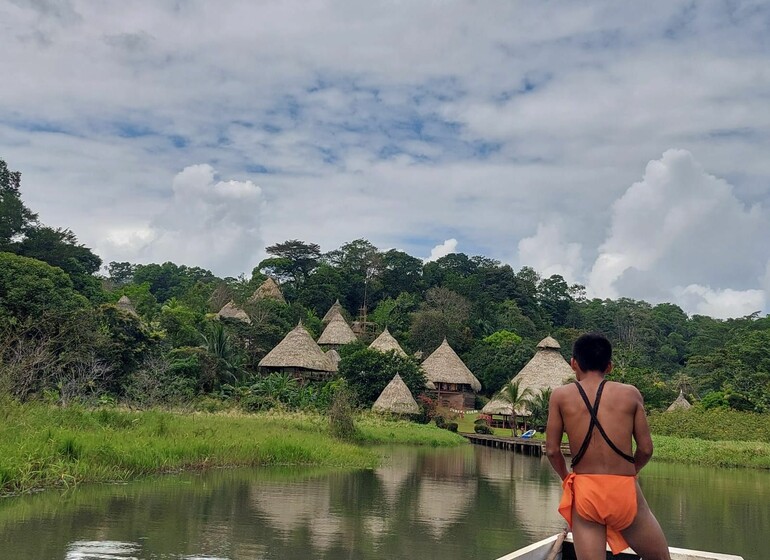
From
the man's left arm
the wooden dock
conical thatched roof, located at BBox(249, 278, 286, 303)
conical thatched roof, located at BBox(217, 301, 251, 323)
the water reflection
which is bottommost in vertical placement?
the wooden dock

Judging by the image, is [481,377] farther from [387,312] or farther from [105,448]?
[105,448]

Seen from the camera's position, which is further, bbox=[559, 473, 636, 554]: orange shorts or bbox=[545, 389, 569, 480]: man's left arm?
bbox=[545, 389, 569, 480]: man's left arm

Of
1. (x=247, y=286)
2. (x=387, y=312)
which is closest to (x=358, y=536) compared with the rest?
(x=387, y=312)

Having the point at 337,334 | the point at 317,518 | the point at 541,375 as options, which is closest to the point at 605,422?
the point at 317,518

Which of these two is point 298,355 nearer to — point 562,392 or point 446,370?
point 446,370

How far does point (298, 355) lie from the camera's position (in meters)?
33.9

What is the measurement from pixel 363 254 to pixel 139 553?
53.0m

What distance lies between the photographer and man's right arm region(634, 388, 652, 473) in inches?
152

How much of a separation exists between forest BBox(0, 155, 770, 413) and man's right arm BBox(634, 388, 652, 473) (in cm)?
1051

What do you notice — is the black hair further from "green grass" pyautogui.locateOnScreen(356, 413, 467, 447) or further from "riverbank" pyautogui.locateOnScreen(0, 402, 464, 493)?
"green grass" pyautogui.locateOnScreen(356, 413, 467, 447)

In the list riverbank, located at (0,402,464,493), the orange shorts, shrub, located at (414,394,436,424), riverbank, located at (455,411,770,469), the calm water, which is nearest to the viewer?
the orange shorts

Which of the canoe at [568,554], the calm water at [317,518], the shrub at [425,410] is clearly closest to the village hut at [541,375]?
the shrub at [425,410]

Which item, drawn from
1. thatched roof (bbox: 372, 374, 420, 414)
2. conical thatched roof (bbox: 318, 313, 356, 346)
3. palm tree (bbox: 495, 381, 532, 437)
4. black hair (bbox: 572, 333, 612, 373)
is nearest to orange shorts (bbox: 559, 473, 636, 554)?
black hair (bbox: 572, 333, 612, 373)

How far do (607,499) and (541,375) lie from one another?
32.2 m
